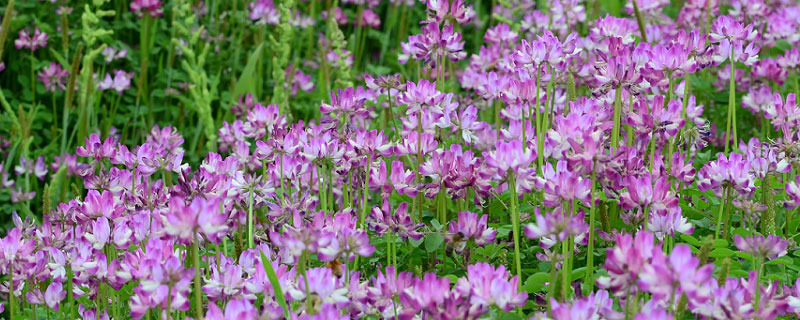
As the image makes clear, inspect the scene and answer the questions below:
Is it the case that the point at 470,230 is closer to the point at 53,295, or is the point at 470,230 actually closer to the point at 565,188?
the point at 565,188

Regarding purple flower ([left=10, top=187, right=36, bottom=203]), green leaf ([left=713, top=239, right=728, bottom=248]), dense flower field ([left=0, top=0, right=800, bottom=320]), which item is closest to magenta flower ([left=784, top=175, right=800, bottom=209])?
dense flower field ([left=0, top=0, right=800, bottom=320])

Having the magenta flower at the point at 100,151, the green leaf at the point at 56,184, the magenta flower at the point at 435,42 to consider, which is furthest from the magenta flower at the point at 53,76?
the magenta flower at the point at 435,42

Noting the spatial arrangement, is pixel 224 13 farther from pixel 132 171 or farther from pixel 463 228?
pixel 463 228

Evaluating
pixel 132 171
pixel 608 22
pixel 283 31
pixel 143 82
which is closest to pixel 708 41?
pixel 608 22

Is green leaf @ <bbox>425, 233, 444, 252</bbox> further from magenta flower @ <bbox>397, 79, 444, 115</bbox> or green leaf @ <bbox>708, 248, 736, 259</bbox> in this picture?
green leaf @ <bbox>708, 248, 736, 259</bbox>

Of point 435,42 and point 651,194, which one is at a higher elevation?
point 435,42

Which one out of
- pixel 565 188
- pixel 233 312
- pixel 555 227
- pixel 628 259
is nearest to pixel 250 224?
pixel 233 312
